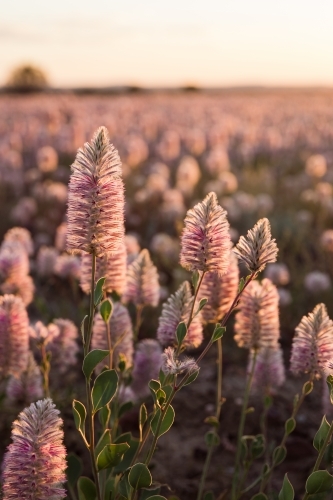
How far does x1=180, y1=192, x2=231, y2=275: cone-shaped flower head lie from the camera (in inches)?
71.9

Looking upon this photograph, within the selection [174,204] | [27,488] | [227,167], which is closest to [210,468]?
[27,488]

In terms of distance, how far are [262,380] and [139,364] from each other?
1.73 feet

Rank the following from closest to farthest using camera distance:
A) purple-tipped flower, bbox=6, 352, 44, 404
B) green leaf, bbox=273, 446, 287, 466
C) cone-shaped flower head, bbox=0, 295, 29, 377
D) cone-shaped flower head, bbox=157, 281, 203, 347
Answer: cone-shaped flower head, bbox=157, 281, 203, 347 < green leaf, bbox=273, 446, 287, 466 < cone-shaped flower head, bbox=0, 295, 29, 377 < purple-tipped flower, bbox=6, 352, 44, 404

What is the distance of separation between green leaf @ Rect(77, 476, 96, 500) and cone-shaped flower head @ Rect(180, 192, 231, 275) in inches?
26.1

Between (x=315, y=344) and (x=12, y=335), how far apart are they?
1.05m

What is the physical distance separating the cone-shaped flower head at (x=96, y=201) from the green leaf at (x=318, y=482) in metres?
0.75

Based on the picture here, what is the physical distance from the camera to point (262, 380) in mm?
2994

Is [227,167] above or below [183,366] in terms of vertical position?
above

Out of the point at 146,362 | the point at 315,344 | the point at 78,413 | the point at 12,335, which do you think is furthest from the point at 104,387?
the point at 146,362

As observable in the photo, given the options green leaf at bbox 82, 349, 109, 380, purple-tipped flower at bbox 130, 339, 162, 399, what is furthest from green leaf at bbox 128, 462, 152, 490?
purple-tipped flower at bbox 130, 339, 162, 399

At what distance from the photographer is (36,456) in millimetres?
1638

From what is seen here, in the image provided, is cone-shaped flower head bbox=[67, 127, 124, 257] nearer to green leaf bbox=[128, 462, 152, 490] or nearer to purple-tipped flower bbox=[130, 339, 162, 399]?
green leaf bbox=[128, 462, 152, 490]

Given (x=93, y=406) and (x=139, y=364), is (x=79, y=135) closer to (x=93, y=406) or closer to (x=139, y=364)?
(x=139, y=364)

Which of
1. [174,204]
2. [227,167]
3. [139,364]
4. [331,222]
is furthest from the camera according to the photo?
[227,167]
